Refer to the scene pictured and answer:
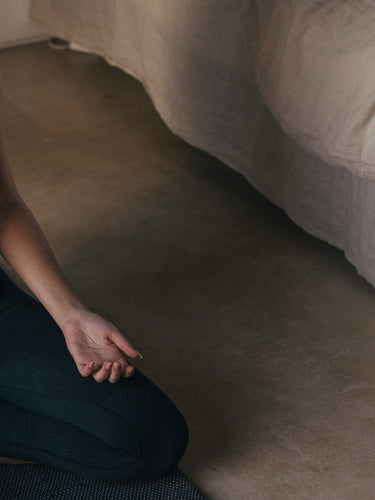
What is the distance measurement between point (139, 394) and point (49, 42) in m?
2.17

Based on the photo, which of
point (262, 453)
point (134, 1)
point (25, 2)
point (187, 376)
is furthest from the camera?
point (25, 2)

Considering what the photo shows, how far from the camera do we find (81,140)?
214 centimetres

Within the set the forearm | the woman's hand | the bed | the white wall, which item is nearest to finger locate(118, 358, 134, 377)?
Result: the woman's hand

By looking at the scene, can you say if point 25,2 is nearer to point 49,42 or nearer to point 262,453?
point 49,42

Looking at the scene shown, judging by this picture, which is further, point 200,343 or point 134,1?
point 134,1

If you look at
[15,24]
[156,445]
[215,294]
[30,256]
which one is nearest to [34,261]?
[30,256]

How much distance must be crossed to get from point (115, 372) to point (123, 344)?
45 millimetres

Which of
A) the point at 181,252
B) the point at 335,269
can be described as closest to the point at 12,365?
the point at 181,252

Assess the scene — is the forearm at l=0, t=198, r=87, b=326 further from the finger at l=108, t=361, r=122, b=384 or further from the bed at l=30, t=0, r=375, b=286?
the bed at l=30, t=0, r=375, b=286

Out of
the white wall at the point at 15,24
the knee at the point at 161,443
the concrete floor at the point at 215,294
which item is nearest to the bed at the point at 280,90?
the concrete floor at the point at 215,294

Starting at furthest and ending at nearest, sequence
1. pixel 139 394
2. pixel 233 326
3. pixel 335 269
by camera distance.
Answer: pixel 335 269 < pixel 233 326 < pixel 139 394

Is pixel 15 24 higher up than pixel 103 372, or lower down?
lower down

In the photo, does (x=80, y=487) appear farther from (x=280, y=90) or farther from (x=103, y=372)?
(x=280, y=90)

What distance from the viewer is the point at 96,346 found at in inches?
39.7
